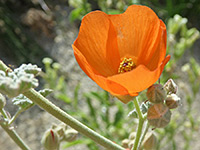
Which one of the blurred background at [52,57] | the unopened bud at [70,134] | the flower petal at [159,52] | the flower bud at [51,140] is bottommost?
the blurred background at [52,57]

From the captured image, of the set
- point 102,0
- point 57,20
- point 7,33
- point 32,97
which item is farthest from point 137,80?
point 57,20

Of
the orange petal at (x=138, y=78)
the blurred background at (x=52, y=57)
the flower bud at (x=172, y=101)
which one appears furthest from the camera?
the blurred background at (x=52, y=57)

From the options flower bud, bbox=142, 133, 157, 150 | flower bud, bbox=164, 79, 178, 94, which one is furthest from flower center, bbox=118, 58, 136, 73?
flower bud, bbox=142, 133, 157, 150

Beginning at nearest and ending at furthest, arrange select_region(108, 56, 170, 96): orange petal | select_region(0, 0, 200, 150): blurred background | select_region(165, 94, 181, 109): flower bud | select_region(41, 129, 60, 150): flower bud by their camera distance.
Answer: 1. select_region(108, 56, 170, 96): orange petal
2. select_region(165, 94, 181, 109): flower bud
3. select_region(41, 129, 60, 150): flower bud
4. select_region(0, 0, 200, 150): blurred background

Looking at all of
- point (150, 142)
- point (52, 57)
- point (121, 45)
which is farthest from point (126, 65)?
point (52, 57)

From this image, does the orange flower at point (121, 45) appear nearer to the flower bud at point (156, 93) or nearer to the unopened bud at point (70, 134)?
the flower bud at point (156, 93)

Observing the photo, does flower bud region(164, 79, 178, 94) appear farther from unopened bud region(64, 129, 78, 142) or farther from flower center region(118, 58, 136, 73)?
A: unopened bud region(64, 129, 78, 142)

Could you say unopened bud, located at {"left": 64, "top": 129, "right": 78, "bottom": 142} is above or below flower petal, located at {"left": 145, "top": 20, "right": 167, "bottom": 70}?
below

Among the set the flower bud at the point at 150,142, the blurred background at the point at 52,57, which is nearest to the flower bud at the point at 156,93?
the flower bud at the point at 150,142
